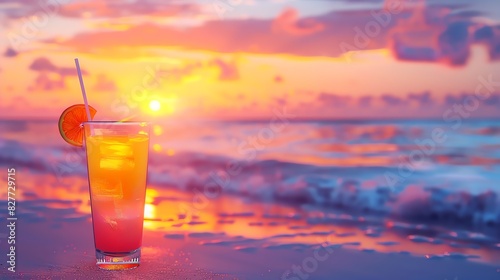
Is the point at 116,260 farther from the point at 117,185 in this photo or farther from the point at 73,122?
the point at 73,122

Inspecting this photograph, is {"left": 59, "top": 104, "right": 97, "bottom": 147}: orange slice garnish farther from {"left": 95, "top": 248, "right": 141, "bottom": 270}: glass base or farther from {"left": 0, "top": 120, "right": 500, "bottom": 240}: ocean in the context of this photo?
{"left": 0, "top": 120, "right": 500, "bottom": 240}: ocean

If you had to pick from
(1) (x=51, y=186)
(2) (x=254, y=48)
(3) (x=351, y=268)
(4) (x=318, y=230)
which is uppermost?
(2) (x=254, y=48)

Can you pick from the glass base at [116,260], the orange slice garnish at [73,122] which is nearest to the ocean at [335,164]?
the glass base at [116,260]

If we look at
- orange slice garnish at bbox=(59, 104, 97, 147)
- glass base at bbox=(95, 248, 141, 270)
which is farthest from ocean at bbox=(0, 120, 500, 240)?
orange slice garnish at bbox=(59, 104, 97, 147)

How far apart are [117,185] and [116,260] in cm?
32

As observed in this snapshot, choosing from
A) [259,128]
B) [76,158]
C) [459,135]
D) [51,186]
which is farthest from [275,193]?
[259,128]

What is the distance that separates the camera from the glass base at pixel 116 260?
8.99 feet

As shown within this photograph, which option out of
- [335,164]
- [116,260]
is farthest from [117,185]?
[335,164]

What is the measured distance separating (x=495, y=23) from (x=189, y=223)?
5.96 m

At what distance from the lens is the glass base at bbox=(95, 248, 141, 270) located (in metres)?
2.74

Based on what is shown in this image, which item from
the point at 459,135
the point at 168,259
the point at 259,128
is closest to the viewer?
the point at 168,259

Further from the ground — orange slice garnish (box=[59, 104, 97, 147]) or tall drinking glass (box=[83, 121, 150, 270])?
orange slice garnish (box=[59, 104, 97, 147])

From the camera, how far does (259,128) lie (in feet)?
36.4

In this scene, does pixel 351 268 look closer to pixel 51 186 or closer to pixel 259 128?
pixel 51 186
